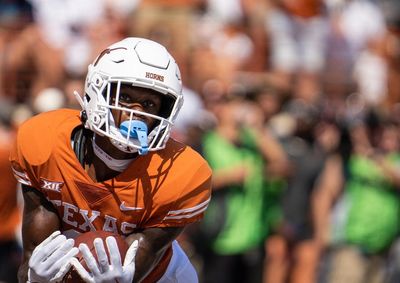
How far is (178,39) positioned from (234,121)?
234 cm

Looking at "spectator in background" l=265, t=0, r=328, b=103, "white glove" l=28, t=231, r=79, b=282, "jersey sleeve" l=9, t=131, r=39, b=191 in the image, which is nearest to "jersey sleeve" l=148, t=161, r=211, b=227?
"white glove" l=28, t=231, r=79, b=282

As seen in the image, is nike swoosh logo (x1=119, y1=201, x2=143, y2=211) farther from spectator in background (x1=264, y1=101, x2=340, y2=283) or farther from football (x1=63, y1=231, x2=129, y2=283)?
spectator in background (x1=264, y1=101, x2=340, y2=283)

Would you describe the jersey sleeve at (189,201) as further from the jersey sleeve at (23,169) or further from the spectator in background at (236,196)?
the spectator in background at (236,196)

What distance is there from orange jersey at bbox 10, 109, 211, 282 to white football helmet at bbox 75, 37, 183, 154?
0.43 feet

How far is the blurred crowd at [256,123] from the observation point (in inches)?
365

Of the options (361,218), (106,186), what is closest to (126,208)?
(106,186)

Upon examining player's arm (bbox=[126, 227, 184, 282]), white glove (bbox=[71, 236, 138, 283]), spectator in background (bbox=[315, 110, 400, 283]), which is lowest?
spectator in background (bbox=[315, 110, 400, 283])

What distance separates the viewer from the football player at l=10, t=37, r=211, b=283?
15.0ft

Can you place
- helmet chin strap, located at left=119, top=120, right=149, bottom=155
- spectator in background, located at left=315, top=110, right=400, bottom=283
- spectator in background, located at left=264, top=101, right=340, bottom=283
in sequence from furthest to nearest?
spectator in background, located at left=315, top=110, right=400, bottom=283
spectator in background, located at left=264, top=101, right=340, bottom=283
helmet chin strap, located at left=119, top=120, right=149, bottom=155

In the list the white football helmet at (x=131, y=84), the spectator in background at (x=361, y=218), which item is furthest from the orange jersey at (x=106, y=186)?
the spectator in background at (x=361, y=218)

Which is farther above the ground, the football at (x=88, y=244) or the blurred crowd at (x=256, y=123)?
the football at (x=88, y=244)

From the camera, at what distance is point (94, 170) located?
476cm

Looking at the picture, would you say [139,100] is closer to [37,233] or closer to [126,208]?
[126,208]

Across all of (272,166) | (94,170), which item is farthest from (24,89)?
(94,170)
